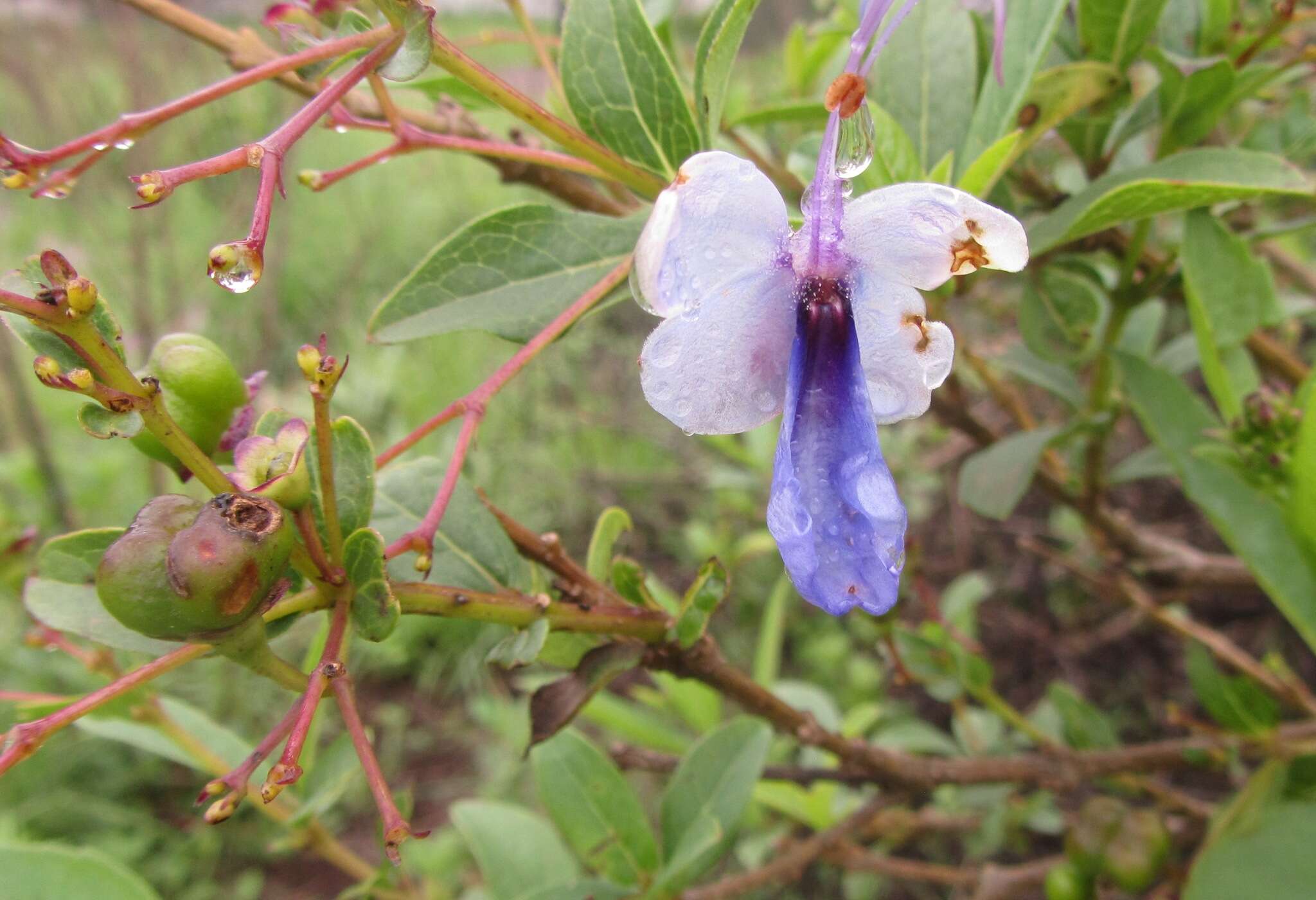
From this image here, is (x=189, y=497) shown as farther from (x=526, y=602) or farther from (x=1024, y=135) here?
(x=1024, y=135)

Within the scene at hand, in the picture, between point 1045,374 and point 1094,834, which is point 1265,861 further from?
point 1045,374

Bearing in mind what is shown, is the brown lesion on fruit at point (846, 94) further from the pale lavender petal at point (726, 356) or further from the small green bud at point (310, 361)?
the small green bud at point (310, 361)

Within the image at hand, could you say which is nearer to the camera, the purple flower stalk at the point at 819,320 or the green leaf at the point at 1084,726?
the purple flower stalk at the point at 819,320

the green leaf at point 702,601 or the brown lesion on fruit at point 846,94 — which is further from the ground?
the brown lesion on fruit at point 846,94

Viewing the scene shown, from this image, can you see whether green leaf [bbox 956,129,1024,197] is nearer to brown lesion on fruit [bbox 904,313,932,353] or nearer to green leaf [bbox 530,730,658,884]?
brown lesion on fruit [bbox 904,313,932,353]

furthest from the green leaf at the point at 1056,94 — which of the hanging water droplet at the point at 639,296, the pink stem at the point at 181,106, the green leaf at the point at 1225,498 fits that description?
the pink stem at the point at 181,106

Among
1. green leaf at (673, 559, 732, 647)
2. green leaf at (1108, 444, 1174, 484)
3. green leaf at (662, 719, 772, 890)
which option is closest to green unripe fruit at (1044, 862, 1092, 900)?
green leaf at (662, 719, 772, 890)
